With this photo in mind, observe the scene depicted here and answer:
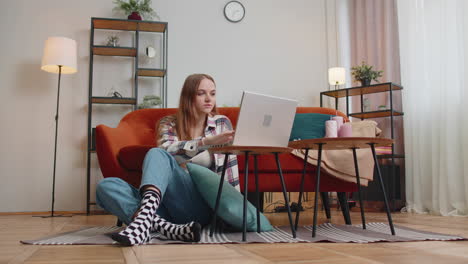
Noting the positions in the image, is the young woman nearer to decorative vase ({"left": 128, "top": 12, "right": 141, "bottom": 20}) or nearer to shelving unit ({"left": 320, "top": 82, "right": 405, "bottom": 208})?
shelving unit ({"left": 320, "top": 82, "right": 405, "bottom": 208})

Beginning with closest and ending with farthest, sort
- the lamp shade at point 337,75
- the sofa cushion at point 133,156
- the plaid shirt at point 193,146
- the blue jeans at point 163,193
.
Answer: the blue jeans at point 163,193 < the plaid shirt at point 193,146 < the sofa cushion at point 133,156 < the lamp shade at point 337,75

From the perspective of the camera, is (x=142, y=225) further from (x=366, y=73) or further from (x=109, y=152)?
(x=366, y=73)

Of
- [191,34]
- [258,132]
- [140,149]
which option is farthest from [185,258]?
[191,34]

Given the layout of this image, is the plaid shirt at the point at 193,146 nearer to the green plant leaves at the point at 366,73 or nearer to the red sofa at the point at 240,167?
the red sofa at the point at 240,167

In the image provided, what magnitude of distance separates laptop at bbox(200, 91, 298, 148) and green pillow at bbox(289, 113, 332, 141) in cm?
92

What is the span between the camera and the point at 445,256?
1229mm

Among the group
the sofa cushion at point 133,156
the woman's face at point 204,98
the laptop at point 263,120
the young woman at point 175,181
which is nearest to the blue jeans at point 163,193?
the young woman at point 175,181

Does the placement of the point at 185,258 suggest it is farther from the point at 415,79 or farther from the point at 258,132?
the point at 415,79

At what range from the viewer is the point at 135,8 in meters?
4.26

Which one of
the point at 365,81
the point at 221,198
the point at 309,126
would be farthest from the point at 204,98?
the point at 365,81

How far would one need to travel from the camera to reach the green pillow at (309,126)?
2.76m

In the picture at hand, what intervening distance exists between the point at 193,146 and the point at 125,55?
9.01ft

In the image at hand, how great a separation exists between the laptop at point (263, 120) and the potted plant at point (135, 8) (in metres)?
2.82

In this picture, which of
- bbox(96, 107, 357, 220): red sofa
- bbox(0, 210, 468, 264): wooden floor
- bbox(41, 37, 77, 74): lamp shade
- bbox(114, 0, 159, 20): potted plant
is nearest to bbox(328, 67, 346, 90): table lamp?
bbox(114, 0, 159, 20): potted plant
